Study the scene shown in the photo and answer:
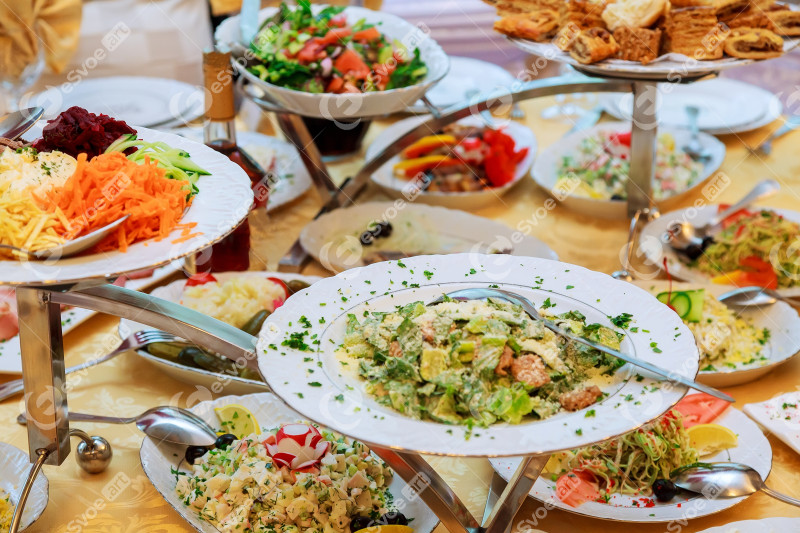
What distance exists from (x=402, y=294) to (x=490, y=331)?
20 cm

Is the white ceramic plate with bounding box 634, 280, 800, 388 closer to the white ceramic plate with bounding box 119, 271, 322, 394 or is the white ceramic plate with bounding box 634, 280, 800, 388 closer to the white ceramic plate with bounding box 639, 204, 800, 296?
the white ceramic plate with bounding box 639, 204, 800, 296

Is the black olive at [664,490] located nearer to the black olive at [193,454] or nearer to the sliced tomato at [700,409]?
the sliced tomato at [700,409]

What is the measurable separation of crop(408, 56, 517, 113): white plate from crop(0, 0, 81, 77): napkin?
4.09ft

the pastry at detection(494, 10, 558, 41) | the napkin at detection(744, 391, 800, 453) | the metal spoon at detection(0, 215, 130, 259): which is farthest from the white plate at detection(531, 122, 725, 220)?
the metal spoon at detection(0, 215, 130, 259)

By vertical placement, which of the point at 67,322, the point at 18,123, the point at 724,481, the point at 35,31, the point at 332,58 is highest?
the point at 18,123

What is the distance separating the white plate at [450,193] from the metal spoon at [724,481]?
1.25 metres

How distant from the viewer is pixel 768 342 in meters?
1.80

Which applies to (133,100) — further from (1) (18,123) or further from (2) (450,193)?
(1) (18,123)

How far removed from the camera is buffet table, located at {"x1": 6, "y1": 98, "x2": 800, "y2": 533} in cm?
136

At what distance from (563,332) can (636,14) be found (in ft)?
3.69

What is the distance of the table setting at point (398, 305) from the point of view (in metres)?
1.05

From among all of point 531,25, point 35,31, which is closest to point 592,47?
point 531,25

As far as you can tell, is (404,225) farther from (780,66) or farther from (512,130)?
(780,66)

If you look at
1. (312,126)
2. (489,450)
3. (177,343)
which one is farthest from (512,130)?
(489,450)
